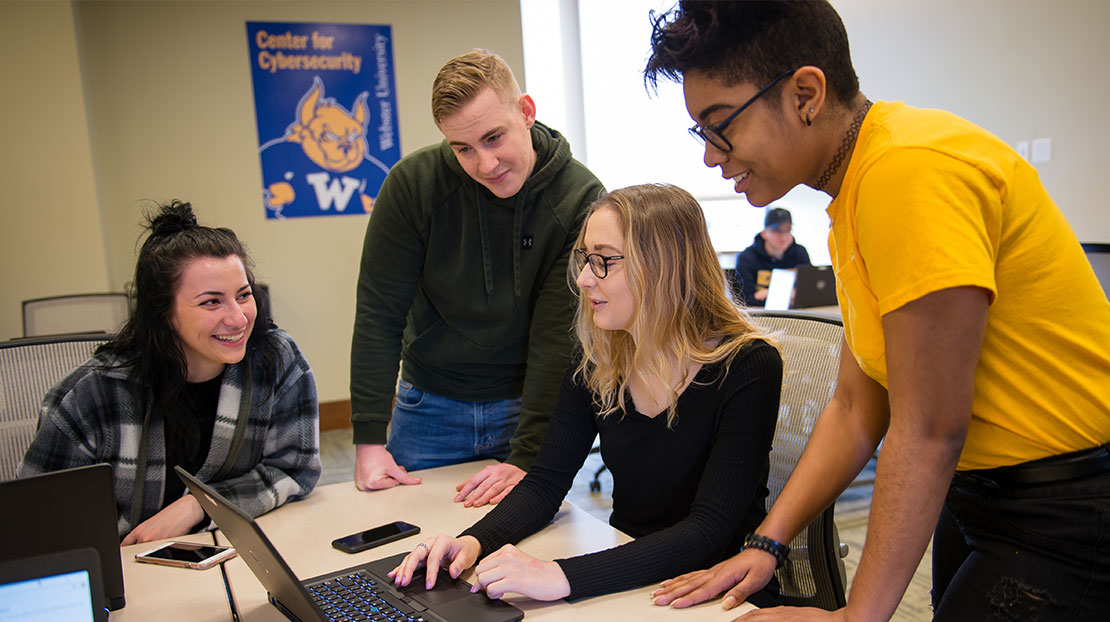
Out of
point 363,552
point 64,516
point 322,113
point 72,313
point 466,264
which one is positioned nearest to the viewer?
point 64,516

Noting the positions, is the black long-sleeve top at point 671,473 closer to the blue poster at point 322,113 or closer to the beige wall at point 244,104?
the beige wall at point 244,104

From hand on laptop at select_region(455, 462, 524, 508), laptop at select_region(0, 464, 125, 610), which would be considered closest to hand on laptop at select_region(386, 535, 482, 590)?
hand on laptop at select_region(455, 462, 524, 508)

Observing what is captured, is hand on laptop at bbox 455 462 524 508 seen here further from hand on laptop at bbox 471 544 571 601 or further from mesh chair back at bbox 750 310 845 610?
mesh chair back at bbox 750 310 845 610

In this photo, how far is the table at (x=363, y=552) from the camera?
106 cm

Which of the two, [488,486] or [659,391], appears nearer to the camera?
[659,391]

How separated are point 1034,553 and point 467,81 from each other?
1.17m

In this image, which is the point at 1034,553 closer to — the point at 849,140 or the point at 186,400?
the point at 849,140

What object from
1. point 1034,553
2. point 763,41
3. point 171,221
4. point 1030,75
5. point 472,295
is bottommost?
point 1034,553

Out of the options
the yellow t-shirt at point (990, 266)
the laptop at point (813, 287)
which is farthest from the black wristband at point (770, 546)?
the laptop at point (813, 287)

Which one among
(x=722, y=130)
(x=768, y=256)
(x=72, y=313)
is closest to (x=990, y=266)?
(x=722, y=130)

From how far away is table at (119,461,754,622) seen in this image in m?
1.06

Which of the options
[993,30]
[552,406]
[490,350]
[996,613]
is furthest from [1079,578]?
[993,30]

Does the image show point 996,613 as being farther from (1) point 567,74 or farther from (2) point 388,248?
(1) point 567,74

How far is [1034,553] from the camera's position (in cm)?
89
